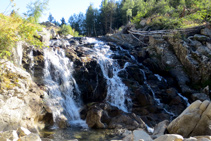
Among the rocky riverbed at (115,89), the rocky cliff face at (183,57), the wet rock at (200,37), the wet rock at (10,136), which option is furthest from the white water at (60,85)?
the wet rock at (200,37)

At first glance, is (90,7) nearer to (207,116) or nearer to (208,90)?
(208,90)

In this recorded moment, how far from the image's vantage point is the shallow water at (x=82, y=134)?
8.59m

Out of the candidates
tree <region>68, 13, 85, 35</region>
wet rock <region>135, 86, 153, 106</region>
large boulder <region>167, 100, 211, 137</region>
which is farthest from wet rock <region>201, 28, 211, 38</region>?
tree <region>68, 13, 85, 35</region>

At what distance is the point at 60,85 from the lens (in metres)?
12.8

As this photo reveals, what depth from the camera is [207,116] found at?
6746 mm

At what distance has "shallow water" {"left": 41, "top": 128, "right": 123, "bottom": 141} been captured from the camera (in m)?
8.59

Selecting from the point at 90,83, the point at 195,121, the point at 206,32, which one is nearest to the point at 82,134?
the point at 90,83

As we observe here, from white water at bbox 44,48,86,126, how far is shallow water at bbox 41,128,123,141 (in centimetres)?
122

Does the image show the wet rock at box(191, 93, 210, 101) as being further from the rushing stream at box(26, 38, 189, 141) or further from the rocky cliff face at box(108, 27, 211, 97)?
the rushing stream at box(26, 38, 189, 141)

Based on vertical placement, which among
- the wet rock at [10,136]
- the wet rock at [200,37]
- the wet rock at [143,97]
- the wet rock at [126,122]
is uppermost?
the wet rock at [200,37]

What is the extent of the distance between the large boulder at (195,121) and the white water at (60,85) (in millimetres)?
5894

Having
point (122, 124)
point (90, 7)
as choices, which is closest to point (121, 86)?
point (122, 124)

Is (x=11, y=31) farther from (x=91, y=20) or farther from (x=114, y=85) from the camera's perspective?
(x=91, y=20)

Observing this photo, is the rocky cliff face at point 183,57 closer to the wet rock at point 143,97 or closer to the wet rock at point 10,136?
the wet rock at point 143,97
